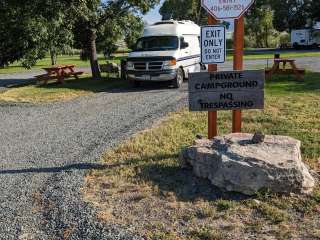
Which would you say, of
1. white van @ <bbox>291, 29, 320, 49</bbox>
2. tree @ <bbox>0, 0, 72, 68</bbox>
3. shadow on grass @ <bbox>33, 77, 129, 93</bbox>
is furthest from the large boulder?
white van @ <bbox>291, 29, 320, 49</bbox>

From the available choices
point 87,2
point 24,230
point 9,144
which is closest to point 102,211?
point 24,230

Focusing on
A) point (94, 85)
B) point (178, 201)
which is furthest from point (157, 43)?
point (178, 201)

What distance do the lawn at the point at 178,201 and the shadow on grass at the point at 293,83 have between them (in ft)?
20.3

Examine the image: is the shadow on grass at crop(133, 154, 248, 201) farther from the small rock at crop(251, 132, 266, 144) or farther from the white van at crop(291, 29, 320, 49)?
the white van at crop(291, 29, 320, 49)

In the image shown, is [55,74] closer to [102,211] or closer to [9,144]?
[9,144]

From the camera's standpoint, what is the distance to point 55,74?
832 inches

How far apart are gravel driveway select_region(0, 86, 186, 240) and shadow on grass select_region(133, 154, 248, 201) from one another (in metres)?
0.93

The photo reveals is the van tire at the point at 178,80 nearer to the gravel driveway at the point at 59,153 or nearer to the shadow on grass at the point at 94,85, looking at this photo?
the gravel driveway at the point at 59,153

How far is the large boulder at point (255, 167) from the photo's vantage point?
218 inches

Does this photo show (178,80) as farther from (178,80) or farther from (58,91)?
(58,91)

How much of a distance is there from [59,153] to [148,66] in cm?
977

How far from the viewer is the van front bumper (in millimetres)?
17141

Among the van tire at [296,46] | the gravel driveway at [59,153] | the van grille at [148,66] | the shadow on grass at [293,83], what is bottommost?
the gravel driveway at [59,153]

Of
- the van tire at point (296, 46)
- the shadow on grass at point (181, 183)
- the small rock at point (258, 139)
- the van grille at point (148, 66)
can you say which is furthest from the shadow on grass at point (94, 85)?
the van tire at point (296, 46)
